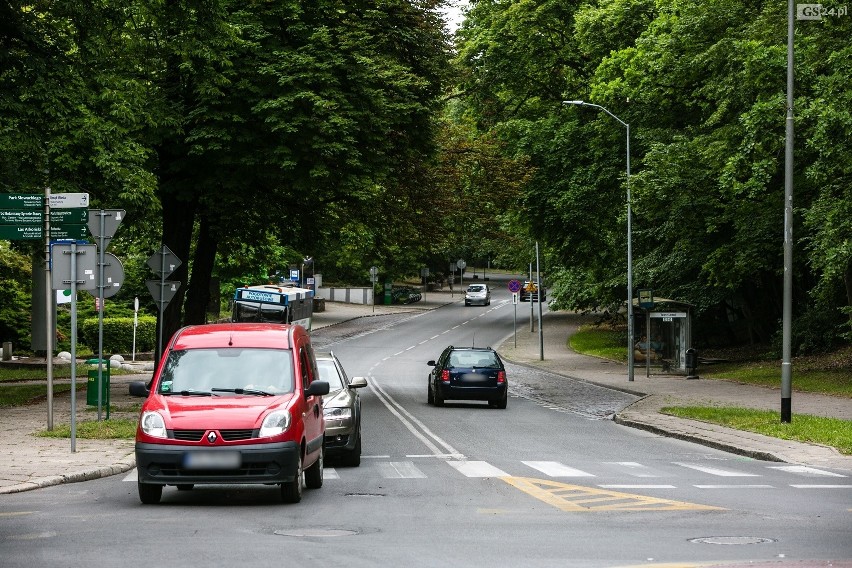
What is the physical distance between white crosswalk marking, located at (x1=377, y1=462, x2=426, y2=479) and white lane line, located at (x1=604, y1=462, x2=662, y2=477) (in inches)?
108

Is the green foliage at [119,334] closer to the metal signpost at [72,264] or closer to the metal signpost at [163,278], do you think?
the metal signpost at [163,278]

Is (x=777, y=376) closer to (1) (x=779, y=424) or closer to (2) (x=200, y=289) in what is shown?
(1) (x=779, y=424)

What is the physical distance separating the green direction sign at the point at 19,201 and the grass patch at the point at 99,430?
3734 millimetres

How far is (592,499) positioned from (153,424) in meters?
4.54

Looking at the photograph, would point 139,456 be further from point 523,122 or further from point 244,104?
point 523,122

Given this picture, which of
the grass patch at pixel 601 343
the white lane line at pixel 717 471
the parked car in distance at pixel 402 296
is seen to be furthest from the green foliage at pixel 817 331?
the parked car in distance at pixel 402 296

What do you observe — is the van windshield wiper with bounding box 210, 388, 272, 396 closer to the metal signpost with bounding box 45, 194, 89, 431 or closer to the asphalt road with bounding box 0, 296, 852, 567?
the asphalt road with bounding box 0, 296, 852, 567

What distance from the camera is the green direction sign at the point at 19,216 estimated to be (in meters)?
17.5

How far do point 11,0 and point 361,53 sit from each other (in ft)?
25.6

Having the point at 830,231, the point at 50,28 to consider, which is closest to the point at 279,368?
the point at 50,28

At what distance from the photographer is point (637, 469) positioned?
16062mm

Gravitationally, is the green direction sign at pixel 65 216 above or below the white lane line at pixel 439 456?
above

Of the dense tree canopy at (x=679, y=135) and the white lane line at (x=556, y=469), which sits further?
the dense tree canopy at (x=679, y=135)

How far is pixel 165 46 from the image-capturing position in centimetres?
2614
